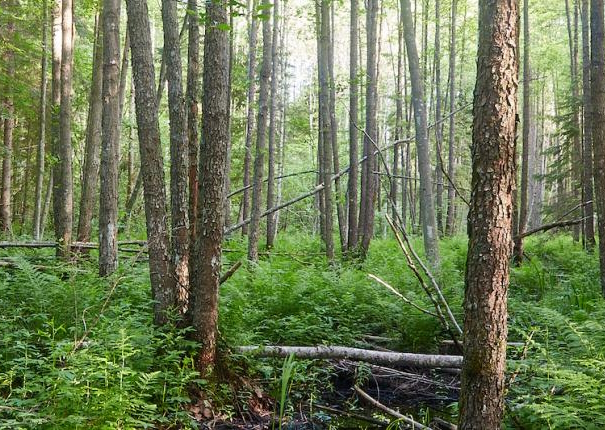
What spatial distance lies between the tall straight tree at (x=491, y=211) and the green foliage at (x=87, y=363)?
7.25 ft

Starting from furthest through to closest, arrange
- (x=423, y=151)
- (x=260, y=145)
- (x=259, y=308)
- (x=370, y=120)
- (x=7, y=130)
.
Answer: (x=7, y=130) → (x=370, y=120) → (x=260, y=145) → (x=423, y=151) → (x=259, y=308)

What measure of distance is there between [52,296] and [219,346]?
2118 mm

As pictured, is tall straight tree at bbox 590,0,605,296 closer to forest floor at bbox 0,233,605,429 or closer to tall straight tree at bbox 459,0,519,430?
forest floor at bbox 0,233,605,429

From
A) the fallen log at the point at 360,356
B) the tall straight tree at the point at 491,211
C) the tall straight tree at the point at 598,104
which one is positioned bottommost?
the fallen log at the point at 360,356

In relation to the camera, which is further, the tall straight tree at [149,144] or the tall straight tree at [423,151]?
the tall straight tree at [423,151]

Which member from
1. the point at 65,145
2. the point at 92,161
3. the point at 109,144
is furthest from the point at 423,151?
the point at 65,145

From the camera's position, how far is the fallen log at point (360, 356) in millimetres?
5734

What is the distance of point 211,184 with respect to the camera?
4902 millimetres

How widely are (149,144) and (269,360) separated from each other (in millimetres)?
2873

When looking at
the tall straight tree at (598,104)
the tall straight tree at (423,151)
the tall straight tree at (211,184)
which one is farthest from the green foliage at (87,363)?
the tall straight tree at (598,104)

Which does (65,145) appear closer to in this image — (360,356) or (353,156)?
(353,156)

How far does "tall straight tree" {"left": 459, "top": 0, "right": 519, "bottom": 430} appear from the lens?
10.1 feet

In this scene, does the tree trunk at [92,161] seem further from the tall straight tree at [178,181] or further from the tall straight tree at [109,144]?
the tall straight tree at [178,181]

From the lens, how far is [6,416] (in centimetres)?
362
